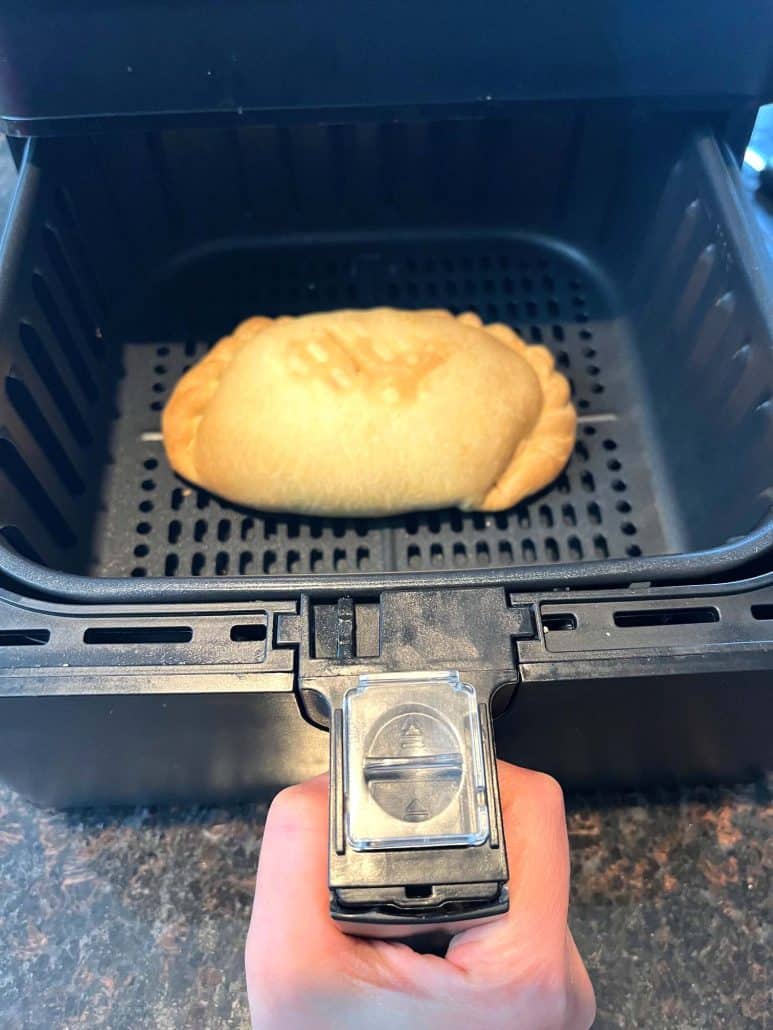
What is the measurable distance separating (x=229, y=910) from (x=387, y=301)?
20.7 inches

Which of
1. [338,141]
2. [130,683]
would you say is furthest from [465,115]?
[130,683]

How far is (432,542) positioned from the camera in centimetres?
65

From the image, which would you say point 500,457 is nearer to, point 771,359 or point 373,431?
point 373,431

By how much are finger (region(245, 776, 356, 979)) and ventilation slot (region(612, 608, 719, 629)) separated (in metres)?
0.17

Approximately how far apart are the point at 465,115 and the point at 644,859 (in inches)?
20.6

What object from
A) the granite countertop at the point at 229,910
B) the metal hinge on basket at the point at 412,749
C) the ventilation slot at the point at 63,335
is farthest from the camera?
the ventilation slot at the point at 63,335

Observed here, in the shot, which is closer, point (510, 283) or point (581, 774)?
point (581, 774)

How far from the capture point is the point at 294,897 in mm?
A: 361

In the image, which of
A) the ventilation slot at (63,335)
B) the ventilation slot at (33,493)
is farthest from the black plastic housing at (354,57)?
the ventilation slot at (33,493)

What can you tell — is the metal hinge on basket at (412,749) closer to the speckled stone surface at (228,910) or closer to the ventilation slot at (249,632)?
the ventilation slot at (249,632)

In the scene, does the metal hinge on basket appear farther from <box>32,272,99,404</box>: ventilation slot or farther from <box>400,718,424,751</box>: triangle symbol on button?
<box>32,272,99,404</box>: ventilation slot

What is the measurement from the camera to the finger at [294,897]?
36 cm

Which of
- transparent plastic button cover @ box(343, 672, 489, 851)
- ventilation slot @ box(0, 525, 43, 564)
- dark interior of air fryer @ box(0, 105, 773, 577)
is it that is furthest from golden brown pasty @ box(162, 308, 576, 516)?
transparent plastic button cover @ box(343, 672, 489, 851)

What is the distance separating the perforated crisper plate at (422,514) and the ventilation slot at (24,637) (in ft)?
0.73
